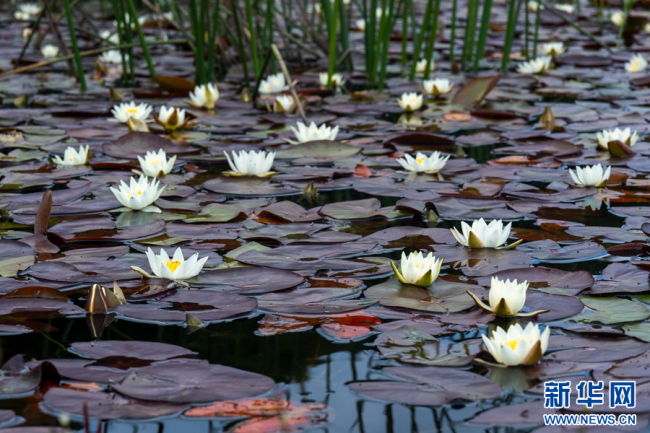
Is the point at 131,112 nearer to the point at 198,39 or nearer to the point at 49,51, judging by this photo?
the point at 198,39

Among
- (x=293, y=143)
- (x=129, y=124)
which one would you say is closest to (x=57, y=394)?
(x=293, y=143)

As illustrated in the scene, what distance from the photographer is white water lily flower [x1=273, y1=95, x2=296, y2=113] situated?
152 inches

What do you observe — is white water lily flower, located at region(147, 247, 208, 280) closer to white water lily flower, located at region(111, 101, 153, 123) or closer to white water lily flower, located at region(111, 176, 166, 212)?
white water lily flower, located at region(111, 176, 166, 212)

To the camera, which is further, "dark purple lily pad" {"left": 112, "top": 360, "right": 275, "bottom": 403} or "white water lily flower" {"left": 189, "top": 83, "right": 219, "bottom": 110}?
"white water lily flower" {"left": 189, "top": 83, "right": 219, "bottom": 110}

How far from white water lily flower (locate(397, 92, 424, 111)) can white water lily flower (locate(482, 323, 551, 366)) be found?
2.67 metres

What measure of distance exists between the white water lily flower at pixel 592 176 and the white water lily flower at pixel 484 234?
717 mm

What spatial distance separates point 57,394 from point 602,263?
55.9 inches

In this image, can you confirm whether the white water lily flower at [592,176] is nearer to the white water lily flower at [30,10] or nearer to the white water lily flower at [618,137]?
the white water lily flower at [618,137]

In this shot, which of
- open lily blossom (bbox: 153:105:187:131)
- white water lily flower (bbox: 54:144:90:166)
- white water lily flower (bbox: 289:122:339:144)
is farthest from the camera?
open lily blossom (bbox: 153:105:187:131)

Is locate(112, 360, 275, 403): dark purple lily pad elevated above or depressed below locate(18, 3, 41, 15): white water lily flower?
below

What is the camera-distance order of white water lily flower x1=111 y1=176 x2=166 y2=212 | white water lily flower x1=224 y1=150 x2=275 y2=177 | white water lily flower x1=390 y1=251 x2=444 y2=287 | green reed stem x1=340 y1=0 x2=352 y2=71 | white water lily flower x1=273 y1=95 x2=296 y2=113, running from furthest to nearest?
green reed stem x1=340 y1=0 x2=352 y2=71 < white water lily flower x1=273 y1=95 x2=296 y2=113 < white water lily flower x1=224 y1=150 x2=275 y2=177 < white water lily flower x1=111 y1=176 x2=166 y2=212 < white water lily flower x1=390 y1=251 x2=444 y2=287

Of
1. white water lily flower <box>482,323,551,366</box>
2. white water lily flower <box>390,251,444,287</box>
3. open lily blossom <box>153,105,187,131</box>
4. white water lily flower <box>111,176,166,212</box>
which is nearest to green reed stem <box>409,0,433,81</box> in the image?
open lily blossom <box>153,105,187,131</box>

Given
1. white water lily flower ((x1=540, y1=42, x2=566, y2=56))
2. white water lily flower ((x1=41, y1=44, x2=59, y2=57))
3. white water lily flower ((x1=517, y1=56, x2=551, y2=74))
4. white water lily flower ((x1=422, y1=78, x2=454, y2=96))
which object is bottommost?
white water lily flower ((x1=422, y1=78, x2=454, y2=96))

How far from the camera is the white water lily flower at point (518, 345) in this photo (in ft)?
4.55
